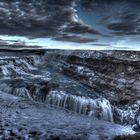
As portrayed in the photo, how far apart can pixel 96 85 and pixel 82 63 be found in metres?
3.77

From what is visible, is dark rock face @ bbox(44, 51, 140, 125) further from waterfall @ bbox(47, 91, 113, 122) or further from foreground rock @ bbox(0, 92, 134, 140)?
foreground rock @ bbox(0, 92, 134, 140)

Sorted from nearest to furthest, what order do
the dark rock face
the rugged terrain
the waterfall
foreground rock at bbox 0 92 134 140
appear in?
foreground rock at bbox 0 92 134 140, the rugged terrain, the waterfall, the dark rock face

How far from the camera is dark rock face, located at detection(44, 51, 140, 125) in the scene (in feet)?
36.3

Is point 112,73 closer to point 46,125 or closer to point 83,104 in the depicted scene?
point 83,104

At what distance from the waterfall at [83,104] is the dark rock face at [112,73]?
0.38 m

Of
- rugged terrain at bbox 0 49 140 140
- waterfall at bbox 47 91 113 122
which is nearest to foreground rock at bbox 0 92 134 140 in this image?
rugged terrain at bbox 0 49 140 140

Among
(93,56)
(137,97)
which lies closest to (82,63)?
(93,56)

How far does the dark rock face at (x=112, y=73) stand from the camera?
11.1 metres

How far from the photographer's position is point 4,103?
887 cm

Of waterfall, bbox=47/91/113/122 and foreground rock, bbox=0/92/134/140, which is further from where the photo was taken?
waterfall, bbox=47/91/113/122

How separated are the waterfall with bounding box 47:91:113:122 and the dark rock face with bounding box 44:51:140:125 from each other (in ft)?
1.26

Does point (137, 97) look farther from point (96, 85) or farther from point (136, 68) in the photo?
point (136, 68)

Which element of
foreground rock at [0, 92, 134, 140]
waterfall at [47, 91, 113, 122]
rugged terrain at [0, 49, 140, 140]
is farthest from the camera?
waterfall at [47, 91, 113, 122]

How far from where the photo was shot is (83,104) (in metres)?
10.2
